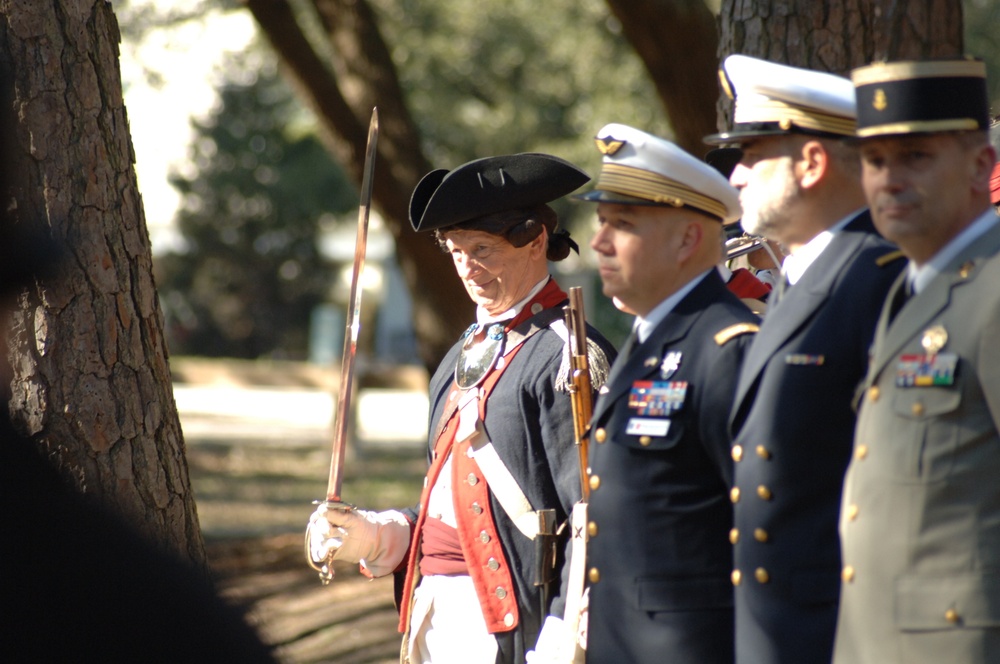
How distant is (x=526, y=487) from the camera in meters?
3.29

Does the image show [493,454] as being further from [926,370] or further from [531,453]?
[926,370]

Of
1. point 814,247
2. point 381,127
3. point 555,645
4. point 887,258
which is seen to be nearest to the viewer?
point 887,258

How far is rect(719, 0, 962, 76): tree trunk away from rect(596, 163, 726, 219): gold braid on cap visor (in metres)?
2.19

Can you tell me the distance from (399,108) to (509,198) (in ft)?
16.2

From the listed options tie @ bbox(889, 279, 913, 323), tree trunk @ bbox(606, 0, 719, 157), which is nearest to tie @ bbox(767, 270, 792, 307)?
tie @ bbox(889, 279, 913, 323)

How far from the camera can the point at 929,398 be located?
6.62 feet

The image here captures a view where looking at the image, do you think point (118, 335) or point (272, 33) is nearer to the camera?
point (118, 335)

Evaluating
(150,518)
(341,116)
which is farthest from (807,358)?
(341,116)

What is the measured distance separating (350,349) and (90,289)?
683mm

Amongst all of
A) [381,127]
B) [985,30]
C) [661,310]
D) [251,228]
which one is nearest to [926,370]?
[661,310]

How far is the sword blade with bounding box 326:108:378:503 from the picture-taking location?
11.1 ft

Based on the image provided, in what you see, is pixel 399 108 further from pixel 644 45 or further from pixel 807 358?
pixel 807 358

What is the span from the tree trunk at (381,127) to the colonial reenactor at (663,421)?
529 cm

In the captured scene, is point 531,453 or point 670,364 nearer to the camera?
point 670,364
